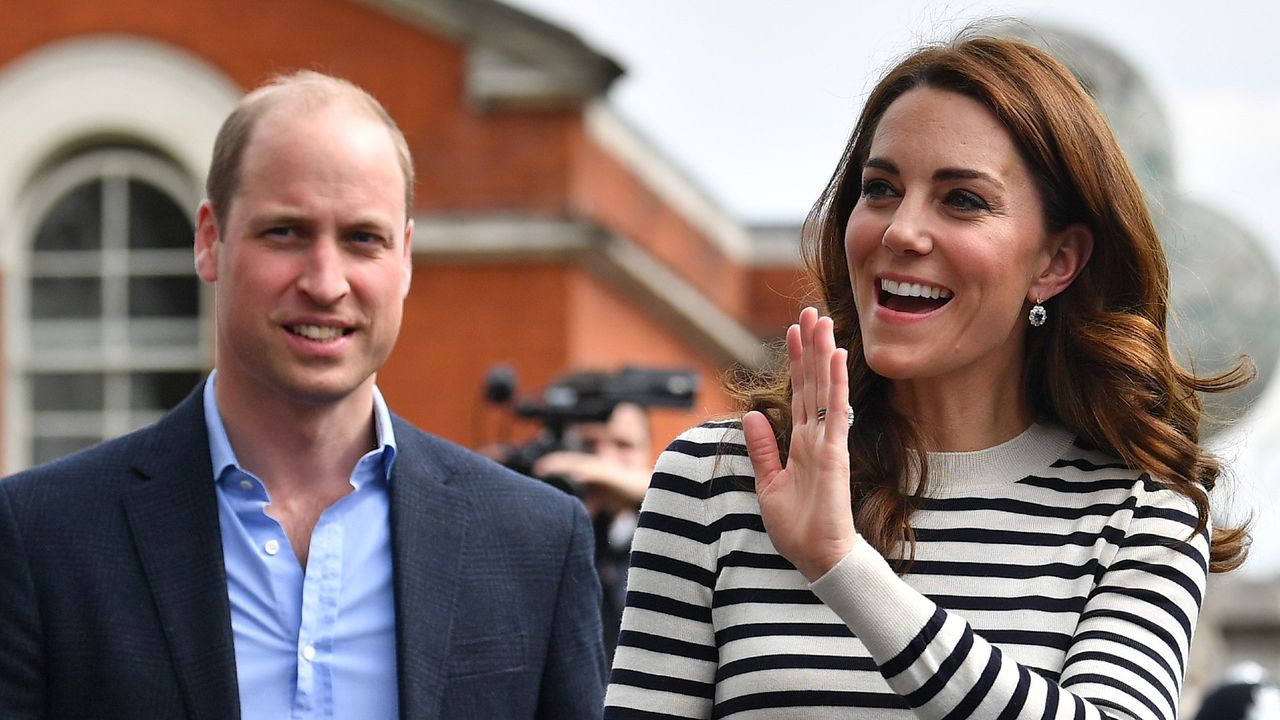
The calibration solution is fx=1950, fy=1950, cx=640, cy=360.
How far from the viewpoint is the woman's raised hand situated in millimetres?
2361

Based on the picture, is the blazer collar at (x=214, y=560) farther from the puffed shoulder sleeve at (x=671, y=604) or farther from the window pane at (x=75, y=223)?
the window pane at (x=75, y=223)

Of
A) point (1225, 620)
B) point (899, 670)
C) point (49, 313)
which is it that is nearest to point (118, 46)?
point (49, 313)

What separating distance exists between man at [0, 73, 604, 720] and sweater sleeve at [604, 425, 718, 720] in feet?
1.56

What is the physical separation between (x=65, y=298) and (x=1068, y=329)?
1270 centimetres

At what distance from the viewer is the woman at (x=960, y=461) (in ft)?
7.97

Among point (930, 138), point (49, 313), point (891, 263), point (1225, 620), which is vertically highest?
point (930, 138)

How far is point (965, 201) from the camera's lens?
2.63m

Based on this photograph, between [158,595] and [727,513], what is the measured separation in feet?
2.99

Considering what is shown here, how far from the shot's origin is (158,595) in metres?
2.96

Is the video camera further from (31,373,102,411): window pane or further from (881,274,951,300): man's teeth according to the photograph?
(31,373,102,411): window pane

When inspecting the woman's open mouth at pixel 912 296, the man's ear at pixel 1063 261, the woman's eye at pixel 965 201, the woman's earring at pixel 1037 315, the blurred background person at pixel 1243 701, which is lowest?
the blurred background person at pixel 1243 701

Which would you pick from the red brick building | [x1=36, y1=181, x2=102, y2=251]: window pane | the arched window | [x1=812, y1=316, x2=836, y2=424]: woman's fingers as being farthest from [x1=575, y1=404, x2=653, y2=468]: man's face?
[x1=36, y1=181, x2=102, y2=251]: window pane

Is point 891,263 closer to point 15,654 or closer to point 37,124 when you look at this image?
point 15,654

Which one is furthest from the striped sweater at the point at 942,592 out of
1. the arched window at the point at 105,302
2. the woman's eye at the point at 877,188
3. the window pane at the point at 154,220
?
the window pane at the point at 154,220
